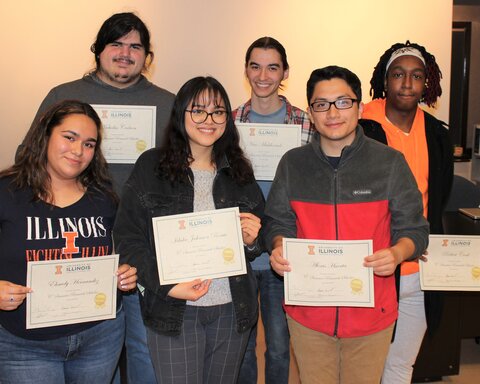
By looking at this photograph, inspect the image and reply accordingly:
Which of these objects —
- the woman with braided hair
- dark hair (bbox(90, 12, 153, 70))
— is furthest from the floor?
dark hair (bbox(90, 12, 153, 70))

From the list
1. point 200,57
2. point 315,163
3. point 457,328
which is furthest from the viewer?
point 200,57

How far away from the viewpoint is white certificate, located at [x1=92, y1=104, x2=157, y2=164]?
2732mm

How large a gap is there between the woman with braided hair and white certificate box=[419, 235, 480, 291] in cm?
9

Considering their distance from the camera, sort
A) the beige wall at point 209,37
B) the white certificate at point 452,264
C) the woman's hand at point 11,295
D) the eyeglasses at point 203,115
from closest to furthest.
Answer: the woman's hand at point 11,295
the eyeglasses at point 203,115
the white certificate at point 452,264
the beige wall at point 209,37

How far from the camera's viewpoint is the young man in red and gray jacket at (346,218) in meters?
2.15

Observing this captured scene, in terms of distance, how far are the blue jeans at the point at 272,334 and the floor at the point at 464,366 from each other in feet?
2.56

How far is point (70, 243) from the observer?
208 cm

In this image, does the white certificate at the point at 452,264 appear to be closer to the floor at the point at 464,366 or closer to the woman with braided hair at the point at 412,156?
the woman with braided hair at the point at 412,156

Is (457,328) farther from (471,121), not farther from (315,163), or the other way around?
(471,121)

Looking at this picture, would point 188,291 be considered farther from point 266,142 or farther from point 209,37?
point 209,37

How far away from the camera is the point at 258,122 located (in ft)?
9.52

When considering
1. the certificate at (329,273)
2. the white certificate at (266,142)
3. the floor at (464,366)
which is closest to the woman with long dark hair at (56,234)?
the certificate at (329,273)

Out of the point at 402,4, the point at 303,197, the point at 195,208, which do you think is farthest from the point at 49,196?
the point at 402,4

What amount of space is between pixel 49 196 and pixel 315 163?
1.12 meters
